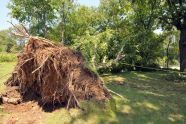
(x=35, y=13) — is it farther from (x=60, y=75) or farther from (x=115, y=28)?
(x=60, y=75)

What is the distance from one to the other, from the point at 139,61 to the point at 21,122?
38.0 feet

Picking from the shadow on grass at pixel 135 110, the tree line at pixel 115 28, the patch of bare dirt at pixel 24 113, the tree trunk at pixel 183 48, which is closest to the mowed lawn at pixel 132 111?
the shadow on grass at pixel 135 110

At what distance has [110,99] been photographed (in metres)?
9.69

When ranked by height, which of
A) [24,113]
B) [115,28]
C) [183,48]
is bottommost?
[24,113]

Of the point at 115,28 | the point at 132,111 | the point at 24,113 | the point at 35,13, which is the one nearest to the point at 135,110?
the point at 132,111

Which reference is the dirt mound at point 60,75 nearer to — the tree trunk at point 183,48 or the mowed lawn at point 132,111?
the mowed lawn at point 132,111

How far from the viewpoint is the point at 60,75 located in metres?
9.23

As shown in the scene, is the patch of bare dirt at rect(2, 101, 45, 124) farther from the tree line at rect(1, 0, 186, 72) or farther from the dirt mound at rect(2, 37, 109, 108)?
the tree line at rect(1, 0, 186, 72)

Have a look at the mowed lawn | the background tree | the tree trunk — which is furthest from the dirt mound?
the background tree

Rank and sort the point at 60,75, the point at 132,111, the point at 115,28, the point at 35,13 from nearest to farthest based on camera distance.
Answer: the point at 60,75 → the point at 132,111 → the point at 115,28 → the point at 35,13

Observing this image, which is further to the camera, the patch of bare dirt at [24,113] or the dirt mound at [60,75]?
the dirt mound at [60,75]

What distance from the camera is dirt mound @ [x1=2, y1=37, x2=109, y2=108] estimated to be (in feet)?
30.3

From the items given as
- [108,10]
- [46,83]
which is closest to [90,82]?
[46,83]

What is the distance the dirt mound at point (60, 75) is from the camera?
9.23 m
